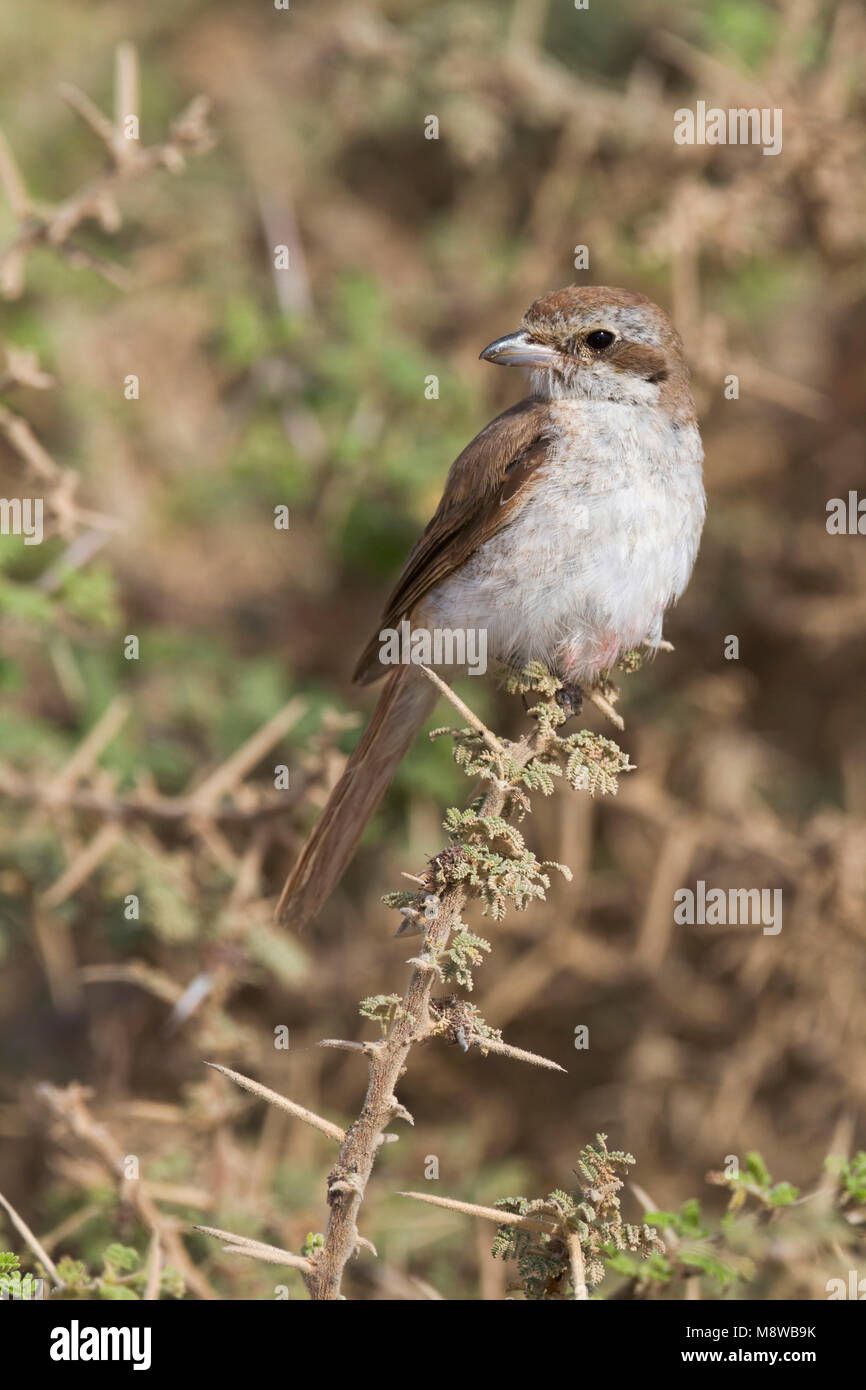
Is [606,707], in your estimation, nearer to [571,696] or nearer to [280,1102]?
[571,696]

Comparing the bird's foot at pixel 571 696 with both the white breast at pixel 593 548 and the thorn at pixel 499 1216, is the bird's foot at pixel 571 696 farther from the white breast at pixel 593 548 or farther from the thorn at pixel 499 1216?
the thorn at pixel 499 1216

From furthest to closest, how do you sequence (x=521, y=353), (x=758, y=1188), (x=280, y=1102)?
(x=521, y=353)
(x=758, y=1188)
(x=280, y=1102)

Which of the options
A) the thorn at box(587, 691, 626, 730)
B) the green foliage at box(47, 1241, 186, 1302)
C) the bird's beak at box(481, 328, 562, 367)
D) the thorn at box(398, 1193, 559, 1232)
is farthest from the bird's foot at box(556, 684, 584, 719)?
the green foliage at box(47, 1241, 186, 1302)

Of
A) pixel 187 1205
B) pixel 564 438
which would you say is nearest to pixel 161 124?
pixel 564 438

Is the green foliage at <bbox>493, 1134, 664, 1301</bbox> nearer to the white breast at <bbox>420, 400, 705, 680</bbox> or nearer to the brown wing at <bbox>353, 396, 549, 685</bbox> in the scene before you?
the white breast at <bbox>420, 400, 705, 680</bbox>

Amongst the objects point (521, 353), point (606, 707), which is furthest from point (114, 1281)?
point (521, 353)

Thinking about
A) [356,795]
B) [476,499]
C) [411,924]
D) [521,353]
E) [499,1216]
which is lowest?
[499,1216]

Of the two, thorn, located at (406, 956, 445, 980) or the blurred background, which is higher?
the blurred background

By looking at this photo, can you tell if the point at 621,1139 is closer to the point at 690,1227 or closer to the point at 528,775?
the point at 690,1227
